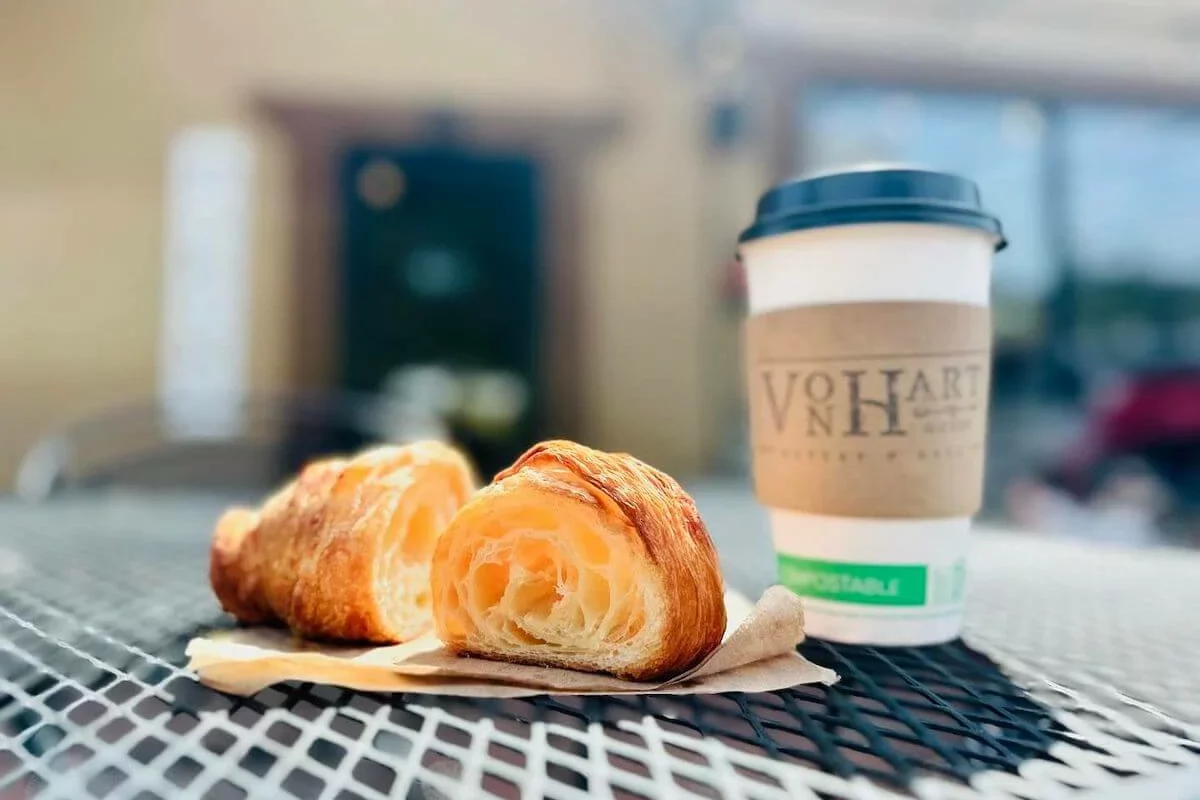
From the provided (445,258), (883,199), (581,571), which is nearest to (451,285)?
(445,258)

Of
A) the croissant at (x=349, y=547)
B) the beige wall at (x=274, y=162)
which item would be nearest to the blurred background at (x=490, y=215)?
the beige wall at (x=274, y=162)

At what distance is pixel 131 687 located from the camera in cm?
51

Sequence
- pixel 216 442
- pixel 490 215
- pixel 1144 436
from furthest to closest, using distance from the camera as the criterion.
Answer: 1. pixel 1144 436
2. pixel 490 215
3. pixel 216 442

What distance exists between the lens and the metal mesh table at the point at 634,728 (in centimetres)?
38

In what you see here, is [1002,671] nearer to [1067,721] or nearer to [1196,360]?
[1067,721]

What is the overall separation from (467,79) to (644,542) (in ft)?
10.7

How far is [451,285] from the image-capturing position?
11.3ft

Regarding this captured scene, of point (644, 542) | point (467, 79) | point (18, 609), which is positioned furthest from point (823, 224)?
point (467, 79)

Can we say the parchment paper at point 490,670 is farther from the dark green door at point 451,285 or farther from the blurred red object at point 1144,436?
the blurred red object at point 1144,436

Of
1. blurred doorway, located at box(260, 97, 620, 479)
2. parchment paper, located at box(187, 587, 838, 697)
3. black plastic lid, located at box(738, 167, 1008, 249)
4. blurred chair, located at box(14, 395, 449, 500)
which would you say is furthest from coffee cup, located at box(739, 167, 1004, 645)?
blurred doorway, located at box(260, 97, 620, 479)

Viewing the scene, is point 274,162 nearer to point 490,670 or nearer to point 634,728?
point 490,670

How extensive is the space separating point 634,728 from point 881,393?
1.11ft

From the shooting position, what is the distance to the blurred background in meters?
3.16

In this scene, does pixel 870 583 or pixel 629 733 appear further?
pixel 870 583
